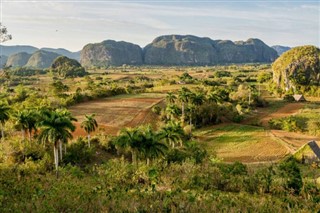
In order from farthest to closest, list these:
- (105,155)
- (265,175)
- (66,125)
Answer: (105,155) → (66,125) → (265,175)

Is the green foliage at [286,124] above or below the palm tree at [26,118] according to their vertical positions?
below

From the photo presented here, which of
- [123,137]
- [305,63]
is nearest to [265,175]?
[123,137]

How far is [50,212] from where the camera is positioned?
7094mm

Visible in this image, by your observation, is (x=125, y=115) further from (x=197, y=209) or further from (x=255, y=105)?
(x=197, y=209)

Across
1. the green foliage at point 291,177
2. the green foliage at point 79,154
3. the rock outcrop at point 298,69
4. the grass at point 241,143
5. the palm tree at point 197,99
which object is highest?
the rock outcrop at point 298,69

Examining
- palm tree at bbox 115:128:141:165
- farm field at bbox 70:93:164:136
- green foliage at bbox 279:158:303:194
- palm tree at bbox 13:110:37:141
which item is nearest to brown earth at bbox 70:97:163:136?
farm field at bbox 70:93:164:136

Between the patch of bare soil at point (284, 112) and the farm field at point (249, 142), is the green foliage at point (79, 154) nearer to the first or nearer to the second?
the farm field at point (249, 142)

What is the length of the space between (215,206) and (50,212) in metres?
3.71

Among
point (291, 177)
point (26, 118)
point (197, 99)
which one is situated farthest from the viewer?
point (197, 99)

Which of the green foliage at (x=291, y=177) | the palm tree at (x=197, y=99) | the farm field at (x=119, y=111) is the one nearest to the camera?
the green foliage at (x=291, y=177)

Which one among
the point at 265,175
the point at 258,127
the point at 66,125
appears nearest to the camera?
the point at 265,175

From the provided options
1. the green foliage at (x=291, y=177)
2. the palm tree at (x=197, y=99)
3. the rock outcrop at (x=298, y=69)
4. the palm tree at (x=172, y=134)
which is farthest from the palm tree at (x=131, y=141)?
the rock outcrop at (x=298, y=69)

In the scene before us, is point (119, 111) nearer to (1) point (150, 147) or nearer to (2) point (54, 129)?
(1) point (150, 147)

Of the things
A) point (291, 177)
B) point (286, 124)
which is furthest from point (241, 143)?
point (291, 177)
